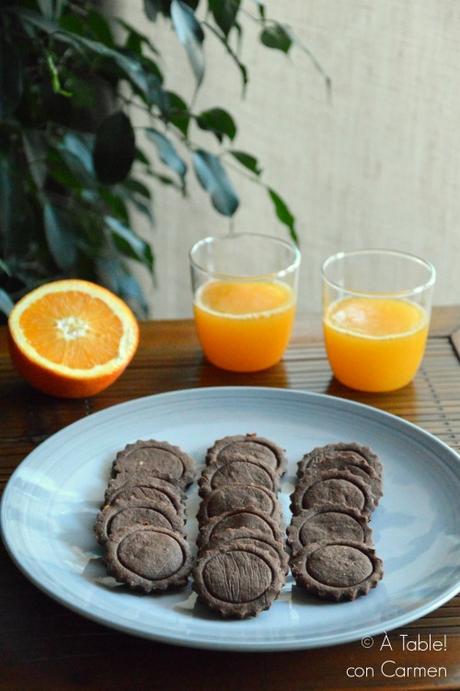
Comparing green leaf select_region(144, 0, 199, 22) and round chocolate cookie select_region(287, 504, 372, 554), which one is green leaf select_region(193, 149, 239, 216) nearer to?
green leaf select_region(144, 0, 199, 22)

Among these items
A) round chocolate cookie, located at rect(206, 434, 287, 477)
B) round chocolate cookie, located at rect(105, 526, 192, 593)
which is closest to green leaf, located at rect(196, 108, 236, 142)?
round chocolate cookie, located at rect(206, 434, 287, 477)

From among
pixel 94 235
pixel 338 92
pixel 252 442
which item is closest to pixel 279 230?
pixel 338 92

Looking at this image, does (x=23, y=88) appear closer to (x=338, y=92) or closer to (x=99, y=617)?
(x=338, y=92)

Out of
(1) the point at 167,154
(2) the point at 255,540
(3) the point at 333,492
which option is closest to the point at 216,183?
(1) the point at 167,154

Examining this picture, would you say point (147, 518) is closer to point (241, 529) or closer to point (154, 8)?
point (241, 529)

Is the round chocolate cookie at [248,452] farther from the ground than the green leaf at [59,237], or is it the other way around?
the round chocolate cookie at [248,452]

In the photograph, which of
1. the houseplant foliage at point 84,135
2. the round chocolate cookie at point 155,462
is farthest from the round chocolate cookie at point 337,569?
the houseplant foliage at point 84,135

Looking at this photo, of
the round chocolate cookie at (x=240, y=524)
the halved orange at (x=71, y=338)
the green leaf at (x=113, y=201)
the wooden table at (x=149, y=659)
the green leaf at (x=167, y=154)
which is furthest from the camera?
the green leaf at (x=113, y=201)

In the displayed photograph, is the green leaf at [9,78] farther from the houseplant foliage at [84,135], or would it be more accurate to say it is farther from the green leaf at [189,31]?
the green leaf at [189,31]
